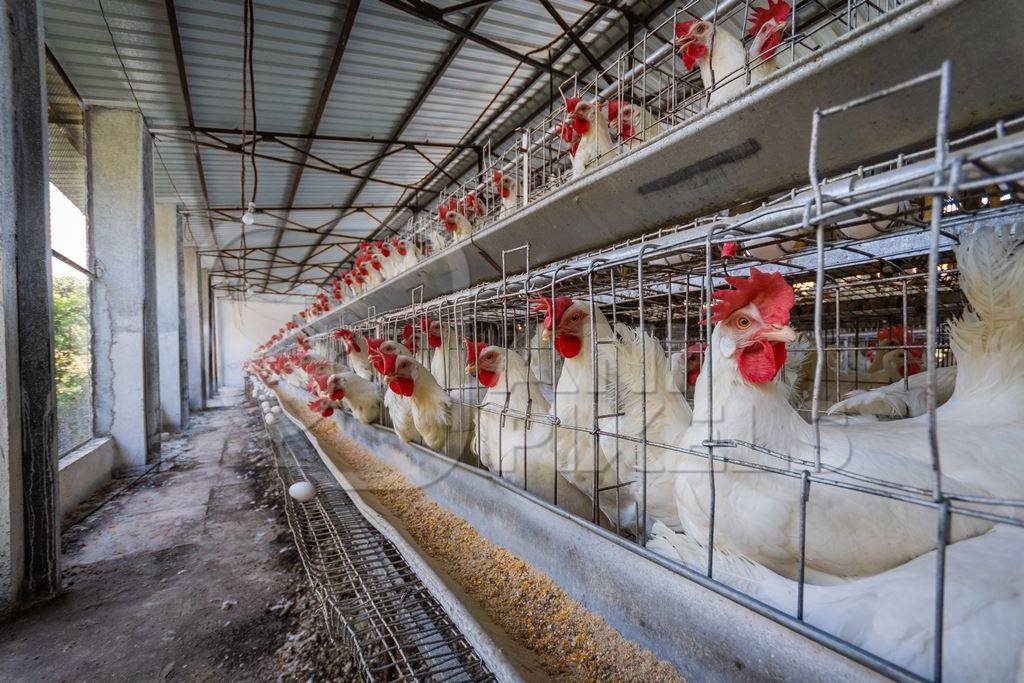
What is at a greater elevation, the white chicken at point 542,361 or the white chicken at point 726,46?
the white chicken at point 726,46

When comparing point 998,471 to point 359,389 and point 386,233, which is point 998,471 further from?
point 386,233

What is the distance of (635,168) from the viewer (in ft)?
5.54

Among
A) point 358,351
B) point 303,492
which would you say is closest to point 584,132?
point 303,492

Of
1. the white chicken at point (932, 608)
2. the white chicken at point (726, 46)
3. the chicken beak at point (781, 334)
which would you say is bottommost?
the white chicken at point (932, 608)

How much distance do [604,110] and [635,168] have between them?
3.89 ft

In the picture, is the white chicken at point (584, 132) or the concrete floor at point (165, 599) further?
the white chicken at point (584, 132)

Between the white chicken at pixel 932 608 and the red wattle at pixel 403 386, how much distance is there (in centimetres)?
202

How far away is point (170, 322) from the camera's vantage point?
5984 mm

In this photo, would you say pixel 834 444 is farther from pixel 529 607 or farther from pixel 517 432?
pixel 517 432

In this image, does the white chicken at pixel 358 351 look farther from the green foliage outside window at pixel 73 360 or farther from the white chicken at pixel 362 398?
the green foliage outside window at pixel 73 360

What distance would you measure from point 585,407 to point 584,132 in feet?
5.91

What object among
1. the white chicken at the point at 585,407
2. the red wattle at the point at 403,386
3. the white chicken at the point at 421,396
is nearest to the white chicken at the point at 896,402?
the white chicken at the point at 585,407

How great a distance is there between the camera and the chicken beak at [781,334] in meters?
0.99

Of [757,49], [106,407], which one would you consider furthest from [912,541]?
[106,407]
